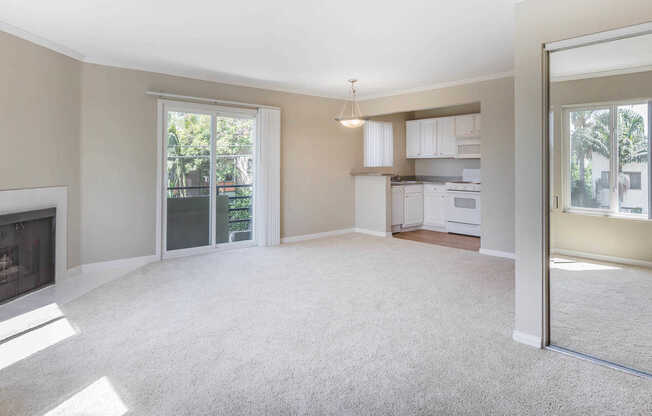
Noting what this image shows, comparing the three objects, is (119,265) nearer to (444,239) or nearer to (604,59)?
(444,239)

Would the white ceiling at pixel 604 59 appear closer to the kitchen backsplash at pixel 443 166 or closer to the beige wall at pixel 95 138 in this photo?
the beige wall at pixel 95 138

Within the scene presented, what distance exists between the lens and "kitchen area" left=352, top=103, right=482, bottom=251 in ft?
22.8

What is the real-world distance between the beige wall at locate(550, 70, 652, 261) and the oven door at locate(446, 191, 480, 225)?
409 cm

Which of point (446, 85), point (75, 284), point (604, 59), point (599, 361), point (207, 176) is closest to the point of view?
point (599, 361)

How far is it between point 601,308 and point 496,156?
3032 mm

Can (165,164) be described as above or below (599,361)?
above

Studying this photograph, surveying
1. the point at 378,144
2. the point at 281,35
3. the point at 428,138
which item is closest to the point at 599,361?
the point at 281,35

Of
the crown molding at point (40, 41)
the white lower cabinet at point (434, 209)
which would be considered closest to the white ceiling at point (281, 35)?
the crown molding at point (40, 41)

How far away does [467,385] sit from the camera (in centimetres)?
213

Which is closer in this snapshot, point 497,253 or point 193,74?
point 193,74

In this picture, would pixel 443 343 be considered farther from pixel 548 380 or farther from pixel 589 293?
pixel 589 293

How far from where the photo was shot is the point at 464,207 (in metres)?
7.04

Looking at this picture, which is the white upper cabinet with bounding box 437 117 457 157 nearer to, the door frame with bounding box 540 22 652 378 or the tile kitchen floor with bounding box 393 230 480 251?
the tile kitchen floor with bounding box 393 230 480 251

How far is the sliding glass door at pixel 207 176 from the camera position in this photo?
203 inches
